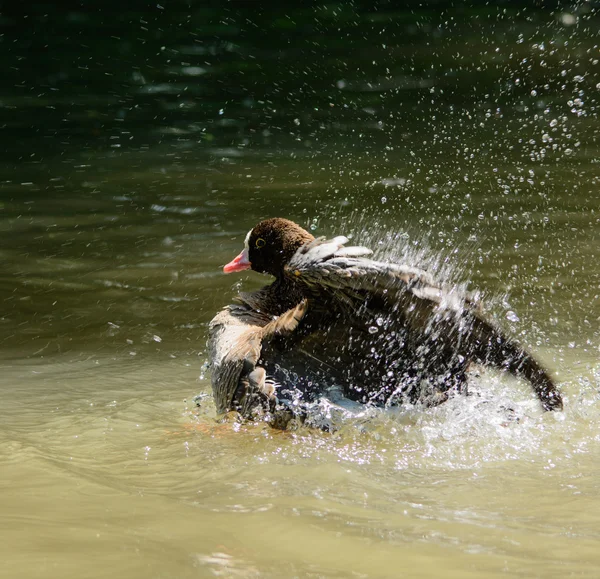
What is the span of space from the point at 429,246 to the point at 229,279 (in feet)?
5.55

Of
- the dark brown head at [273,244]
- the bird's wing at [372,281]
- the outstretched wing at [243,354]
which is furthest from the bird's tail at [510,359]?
the dark brown head at [273,244]

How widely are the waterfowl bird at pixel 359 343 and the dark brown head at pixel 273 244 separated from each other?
0.47 meters

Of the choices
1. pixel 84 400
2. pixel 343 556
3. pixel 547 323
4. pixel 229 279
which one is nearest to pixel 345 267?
pixel 343 556

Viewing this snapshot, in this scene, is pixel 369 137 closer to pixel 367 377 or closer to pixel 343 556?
pixel 367 377

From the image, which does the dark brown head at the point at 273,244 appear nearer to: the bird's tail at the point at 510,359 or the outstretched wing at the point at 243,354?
the outstretched wing at the point at 243,354

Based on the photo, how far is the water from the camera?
11.9ft

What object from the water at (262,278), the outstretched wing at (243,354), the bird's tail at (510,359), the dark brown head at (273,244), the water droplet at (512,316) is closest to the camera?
the water at (262,278)

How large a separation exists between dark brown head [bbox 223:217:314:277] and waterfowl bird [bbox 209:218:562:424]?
18.5 inches

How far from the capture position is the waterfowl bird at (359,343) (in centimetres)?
425

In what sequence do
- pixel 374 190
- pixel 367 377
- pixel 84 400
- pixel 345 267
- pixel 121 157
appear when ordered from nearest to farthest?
1. pixel 345 267
2. pixel 367 377
3. pixel 84 400
4. pixel 374 190
5. pixel 121 157

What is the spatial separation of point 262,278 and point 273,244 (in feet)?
8.27

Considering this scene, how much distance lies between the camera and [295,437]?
4836 millimetres

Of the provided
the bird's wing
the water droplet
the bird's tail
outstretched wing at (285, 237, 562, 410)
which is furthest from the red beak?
the water droplet

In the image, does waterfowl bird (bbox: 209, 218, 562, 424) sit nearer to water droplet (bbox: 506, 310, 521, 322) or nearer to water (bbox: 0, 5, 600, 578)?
water (bbox: 0, 5, 600, 578)
